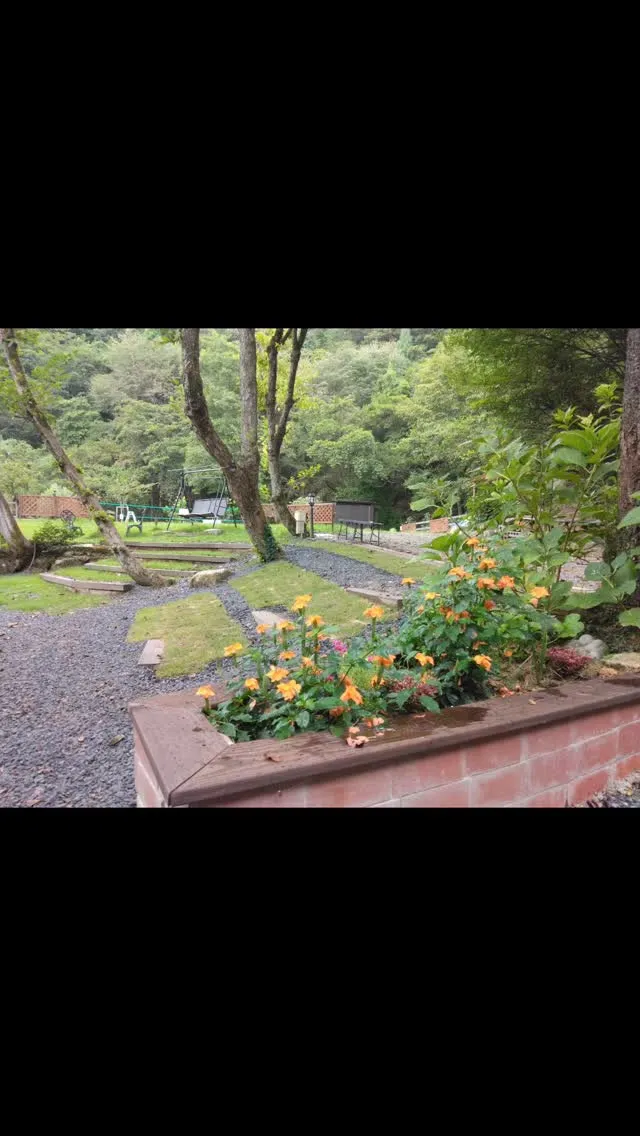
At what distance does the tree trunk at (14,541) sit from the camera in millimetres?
4254

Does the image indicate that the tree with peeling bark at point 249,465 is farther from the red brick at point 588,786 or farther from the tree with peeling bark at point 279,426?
the red brick at point 588,786

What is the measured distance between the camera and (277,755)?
0.73 metres

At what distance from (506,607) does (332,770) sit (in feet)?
1.90

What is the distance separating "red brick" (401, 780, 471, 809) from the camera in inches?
30.9

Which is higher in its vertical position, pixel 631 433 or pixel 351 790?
pixel 631 433

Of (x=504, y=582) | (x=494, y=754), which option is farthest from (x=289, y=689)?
(x=504, y=582)

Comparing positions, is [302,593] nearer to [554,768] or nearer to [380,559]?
[380,559]

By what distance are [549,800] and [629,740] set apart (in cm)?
28

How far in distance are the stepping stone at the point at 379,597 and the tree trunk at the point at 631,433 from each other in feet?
2.92

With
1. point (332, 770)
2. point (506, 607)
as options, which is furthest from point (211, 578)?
point (332, 770)

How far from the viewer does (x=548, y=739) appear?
94 centimetres

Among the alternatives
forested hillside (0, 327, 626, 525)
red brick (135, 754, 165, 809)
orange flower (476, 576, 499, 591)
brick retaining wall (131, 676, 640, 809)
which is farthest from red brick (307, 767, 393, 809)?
forested hillside (0, 327, 626, 525)

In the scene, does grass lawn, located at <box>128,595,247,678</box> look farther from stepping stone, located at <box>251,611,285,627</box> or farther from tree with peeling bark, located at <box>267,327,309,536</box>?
tree with peeling bark, located at <box>267,327,309,536</box>
